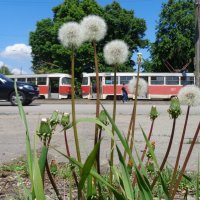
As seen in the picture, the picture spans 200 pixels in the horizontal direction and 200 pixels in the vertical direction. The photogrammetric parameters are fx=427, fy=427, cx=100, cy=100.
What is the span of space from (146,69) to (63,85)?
14.3 metres

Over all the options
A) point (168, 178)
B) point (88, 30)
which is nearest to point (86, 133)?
point (168, 178)

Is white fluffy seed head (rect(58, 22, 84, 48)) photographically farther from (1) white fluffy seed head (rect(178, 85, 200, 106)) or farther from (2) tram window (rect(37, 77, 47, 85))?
(2) tram window (rect(37, 77, 47, 85))

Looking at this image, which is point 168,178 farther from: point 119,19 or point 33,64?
point 33,64

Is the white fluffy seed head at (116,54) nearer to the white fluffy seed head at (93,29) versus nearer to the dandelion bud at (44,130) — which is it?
the white fluffy seed head at (93,29)

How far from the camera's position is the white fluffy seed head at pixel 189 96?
1.79 m

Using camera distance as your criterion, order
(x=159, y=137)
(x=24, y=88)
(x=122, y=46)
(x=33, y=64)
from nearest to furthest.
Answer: (x=122, y=46) → (x=159, y=137) → (x=24, y=88) → (x=33, y=64)

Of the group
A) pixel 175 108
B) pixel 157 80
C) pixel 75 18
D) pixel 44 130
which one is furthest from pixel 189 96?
pixel 75 18

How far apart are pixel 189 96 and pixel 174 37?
49891mm

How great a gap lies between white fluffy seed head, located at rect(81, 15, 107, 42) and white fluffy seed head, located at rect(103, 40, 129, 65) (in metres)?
0.08

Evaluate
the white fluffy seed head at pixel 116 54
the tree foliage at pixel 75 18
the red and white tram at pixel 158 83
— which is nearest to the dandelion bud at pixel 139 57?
the white fluffy seed head at pixel 116 54

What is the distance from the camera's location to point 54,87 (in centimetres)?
4356

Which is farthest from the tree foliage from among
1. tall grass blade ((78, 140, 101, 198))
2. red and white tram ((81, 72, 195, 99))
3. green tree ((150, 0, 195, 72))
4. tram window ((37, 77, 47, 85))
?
tall grass blade ((78, 140, 101, 198))

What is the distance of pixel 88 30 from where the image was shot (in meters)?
1.93

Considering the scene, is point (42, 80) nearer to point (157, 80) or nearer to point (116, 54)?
point (157, 80)
